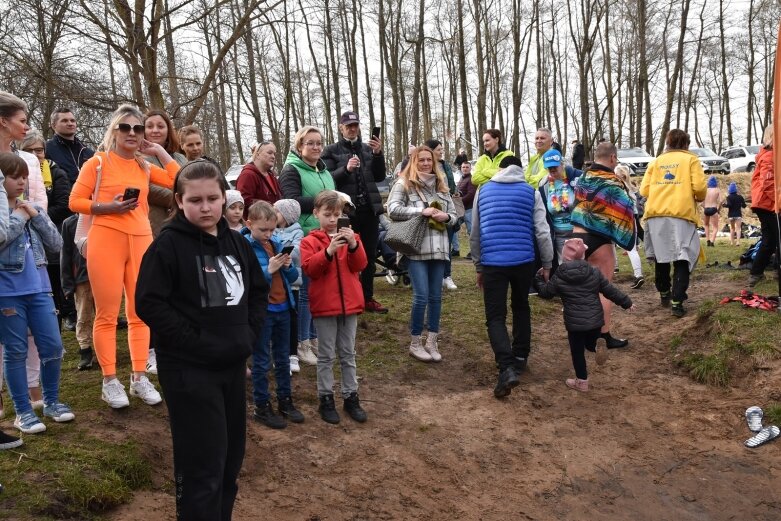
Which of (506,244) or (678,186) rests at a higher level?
(678,186)

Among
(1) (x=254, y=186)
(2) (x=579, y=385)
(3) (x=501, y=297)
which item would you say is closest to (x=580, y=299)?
(3) (x=501, y=297)

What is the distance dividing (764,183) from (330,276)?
597cm

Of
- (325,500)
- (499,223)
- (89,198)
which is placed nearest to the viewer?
(325,500)

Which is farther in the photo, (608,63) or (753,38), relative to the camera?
(753,38)

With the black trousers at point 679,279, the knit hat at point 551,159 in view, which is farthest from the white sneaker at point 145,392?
the black trousers at point 679,279

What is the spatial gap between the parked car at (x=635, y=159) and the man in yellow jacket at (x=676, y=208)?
74.1ft

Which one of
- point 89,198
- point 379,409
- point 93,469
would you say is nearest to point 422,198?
point 379,409

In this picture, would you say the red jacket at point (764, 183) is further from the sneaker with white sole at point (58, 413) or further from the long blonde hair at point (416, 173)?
the sneaker with white sole at point (58, 413)

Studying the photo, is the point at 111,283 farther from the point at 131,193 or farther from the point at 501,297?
the point at 501,297

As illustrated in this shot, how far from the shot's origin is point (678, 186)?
23.9ft

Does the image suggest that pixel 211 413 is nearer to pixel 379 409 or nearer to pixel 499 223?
pixel 379 409

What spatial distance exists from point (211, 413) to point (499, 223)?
3.61m

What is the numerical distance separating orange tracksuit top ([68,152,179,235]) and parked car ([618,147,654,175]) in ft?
90.6

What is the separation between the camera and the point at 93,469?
3.53 metres
